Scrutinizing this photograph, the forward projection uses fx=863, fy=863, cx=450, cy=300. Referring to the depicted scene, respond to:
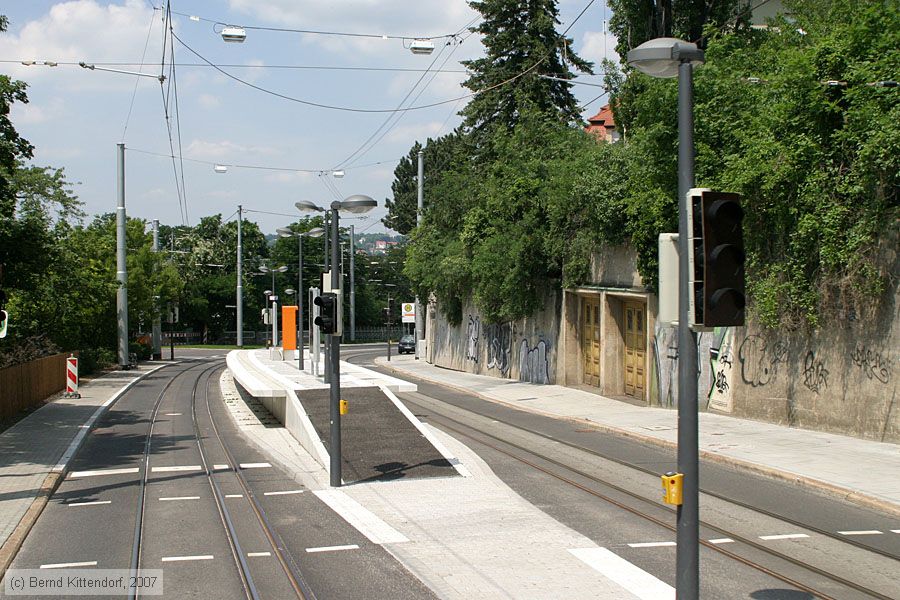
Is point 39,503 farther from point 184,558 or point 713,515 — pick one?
point 713,515

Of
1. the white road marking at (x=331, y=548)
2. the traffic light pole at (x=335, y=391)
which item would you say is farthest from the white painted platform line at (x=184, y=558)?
the traffic light pole at (x=335, y=391)

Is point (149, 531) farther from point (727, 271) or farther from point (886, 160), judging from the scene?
point (886, 160)

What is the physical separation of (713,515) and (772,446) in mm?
5476

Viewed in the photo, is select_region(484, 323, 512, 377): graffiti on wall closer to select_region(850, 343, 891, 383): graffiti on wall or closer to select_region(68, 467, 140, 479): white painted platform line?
select_region(850, 343, 891, 383): graffiti on wall

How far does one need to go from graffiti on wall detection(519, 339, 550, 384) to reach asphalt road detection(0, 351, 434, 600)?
15842mm

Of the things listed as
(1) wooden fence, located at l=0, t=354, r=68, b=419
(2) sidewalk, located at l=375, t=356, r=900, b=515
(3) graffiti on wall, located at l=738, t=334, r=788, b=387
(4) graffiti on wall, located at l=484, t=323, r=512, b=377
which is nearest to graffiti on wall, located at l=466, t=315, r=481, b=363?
(4) graffiti on wall, located at l=484, t=323, r=512, b=377

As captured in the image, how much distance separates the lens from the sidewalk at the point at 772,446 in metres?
12.4

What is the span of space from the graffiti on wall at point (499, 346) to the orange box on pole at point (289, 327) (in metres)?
9.00

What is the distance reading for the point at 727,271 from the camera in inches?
258

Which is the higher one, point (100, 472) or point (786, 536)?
point (786, 536)

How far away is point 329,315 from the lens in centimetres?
1339

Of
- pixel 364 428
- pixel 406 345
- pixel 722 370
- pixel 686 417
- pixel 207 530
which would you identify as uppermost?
pixel 686 417

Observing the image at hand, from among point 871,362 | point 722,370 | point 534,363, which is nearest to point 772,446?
point 871,362

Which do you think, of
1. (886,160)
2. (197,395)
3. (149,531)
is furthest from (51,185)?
(886,160)
